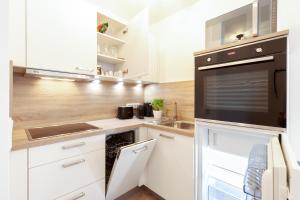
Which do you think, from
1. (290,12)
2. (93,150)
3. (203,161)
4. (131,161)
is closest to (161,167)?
(131,161)

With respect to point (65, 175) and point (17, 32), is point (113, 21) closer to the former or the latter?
point (17, 32)

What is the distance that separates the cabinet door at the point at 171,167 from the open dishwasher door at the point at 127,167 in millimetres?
104

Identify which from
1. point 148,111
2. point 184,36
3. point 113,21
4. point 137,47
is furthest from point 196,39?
point 148,111

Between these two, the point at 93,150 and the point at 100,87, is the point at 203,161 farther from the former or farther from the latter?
the point at 100,87

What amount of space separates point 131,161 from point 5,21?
4.14 ft

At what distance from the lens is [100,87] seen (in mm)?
1923

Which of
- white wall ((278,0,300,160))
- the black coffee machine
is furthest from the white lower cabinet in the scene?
white wall ((278,0,300,160))

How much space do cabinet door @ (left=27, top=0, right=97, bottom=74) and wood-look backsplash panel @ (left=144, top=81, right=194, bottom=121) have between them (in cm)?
102

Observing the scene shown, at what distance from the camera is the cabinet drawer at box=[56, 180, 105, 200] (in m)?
1.14

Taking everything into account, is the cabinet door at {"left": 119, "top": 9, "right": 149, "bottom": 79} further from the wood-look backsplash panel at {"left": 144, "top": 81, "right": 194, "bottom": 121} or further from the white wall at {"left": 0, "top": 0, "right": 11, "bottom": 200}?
the white wall at {"left": 0, "top": 0, "right": 11, "bottom": 200}

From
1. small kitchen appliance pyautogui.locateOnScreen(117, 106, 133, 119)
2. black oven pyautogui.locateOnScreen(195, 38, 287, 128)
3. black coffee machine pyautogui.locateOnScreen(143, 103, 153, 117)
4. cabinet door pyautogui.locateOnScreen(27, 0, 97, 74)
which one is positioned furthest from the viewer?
black coffee machine pyautogui.locateOnScreen(143, 103, 153, 117)

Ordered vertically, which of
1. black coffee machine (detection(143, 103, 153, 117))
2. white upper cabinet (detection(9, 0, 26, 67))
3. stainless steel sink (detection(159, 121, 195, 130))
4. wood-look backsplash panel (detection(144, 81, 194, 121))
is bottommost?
stainless steel sink (detection(159, 121, 195, 130))

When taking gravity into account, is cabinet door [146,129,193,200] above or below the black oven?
below

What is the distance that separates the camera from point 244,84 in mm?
996
